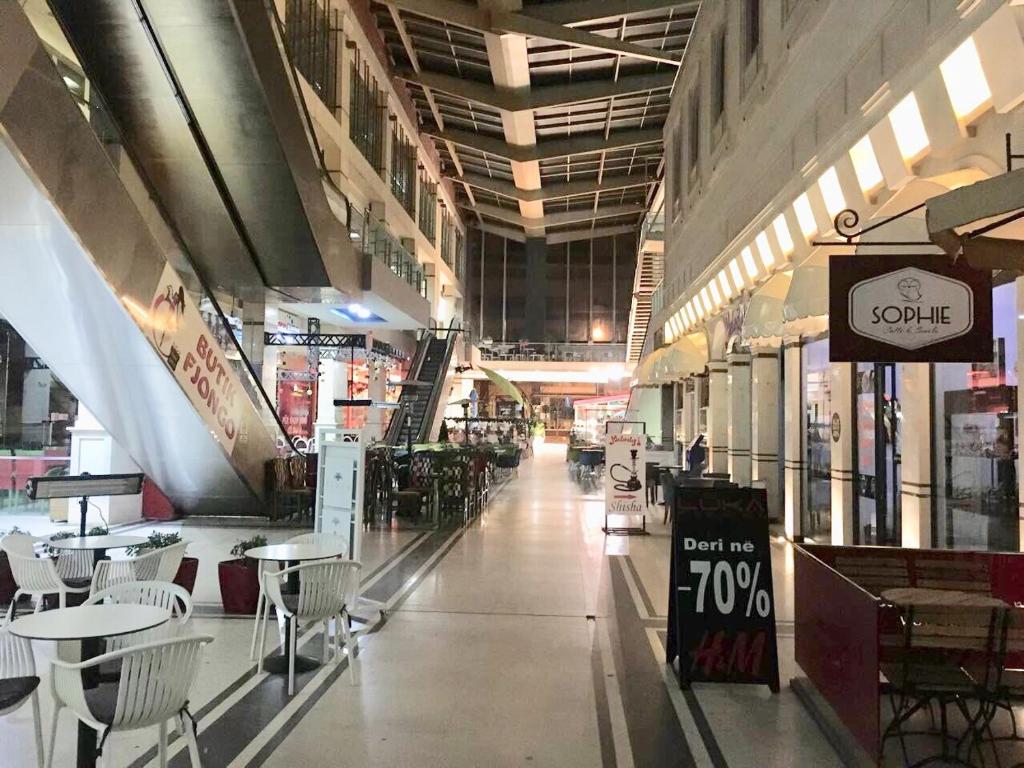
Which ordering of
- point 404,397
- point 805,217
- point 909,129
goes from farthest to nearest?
point 404,397 → point 805,217 → point 909,129

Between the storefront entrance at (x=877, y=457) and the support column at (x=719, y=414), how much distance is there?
574 cm

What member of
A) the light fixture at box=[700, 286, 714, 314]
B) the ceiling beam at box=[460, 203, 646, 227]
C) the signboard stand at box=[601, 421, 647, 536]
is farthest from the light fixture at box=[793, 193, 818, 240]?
the ceiling beam at box=[460, 203, 646, 227]

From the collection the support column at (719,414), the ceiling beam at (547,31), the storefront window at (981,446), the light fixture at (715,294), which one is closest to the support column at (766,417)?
the light fixture at (715,294)

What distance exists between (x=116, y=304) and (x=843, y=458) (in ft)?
27.2

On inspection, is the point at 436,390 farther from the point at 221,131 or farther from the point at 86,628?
the point at 86,628

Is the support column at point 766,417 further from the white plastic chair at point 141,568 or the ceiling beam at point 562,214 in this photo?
the ceiling beam at point 562,214

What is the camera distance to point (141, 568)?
5492mm

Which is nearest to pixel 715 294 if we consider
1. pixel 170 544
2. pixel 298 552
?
pixel 298 552

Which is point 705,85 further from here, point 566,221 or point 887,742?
point 566,221

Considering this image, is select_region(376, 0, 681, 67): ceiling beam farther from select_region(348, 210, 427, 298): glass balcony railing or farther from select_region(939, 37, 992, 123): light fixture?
select_region(939, 37, 992, 123): light fixture

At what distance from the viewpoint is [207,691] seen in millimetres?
4656

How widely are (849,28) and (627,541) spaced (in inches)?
273

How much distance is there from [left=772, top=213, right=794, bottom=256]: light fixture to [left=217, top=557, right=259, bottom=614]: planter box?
21.5ft

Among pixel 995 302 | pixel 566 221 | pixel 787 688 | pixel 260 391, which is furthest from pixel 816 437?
pixel 566 221
